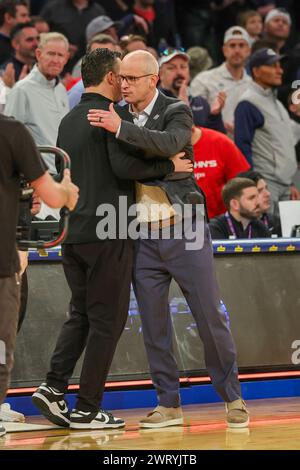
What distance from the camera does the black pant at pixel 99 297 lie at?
6637 mm

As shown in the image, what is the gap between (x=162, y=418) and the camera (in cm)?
696

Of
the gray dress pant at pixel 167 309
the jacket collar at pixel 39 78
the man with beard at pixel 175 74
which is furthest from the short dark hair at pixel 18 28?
the gray dress pant at pixel 167 309

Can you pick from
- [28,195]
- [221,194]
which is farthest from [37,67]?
[28,195]

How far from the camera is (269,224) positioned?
978cm

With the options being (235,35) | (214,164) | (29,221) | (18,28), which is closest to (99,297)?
(29,221)

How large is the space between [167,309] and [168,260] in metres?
0.33

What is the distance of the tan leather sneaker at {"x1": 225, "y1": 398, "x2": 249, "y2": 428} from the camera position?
6773 millimetres

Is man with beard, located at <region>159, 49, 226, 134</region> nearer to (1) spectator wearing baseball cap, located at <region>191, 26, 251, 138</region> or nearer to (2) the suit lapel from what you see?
(1) spectator wearing baseball cap, located at <region>191, 26, 251, 138</region>

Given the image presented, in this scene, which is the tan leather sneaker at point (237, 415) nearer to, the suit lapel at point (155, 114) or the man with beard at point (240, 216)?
the suit lapel at point (155, 114)
